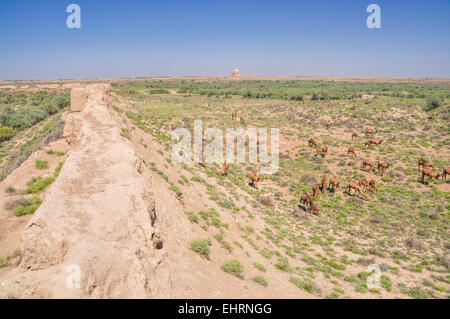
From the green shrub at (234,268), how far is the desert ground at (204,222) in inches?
1.6

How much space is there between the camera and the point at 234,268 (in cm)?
931

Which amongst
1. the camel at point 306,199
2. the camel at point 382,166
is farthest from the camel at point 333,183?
the camel at point 382,166

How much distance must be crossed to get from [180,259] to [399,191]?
19.9 meters

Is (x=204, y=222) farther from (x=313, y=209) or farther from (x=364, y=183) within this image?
(x=364, y=183)

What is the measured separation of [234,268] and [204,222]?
338 centimetres

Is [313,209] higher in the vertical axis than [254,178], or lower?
lower

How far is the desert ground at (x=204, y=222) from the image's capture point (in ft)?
18.3

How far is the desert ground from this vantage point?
5590 millimetres

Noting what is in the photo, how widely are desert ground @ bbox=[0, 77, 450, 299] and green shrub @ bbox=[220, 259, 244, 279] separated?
40mm

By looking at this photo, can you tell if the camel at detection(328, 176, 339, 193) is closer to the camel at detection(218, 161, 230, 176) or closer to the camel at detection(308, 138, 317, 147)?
the camel at detection(218, 161, 230, 176)

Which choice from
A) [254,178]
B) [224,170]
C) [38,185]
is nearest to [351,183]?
[254,178]

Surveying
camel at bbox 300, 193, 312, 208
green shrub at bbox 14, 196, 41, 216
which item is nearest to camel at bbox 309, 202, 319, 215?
camel at bbox 300, 193, 312, 208
